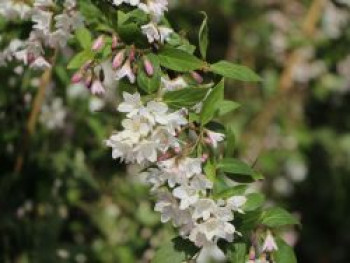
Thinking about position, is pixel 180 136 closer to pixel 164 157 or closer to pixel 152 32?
pixel 164 157

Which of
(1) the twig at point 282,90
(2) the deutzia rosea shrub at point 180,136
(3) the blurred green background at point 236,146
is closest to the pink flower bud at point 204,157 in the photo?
(2) the deutzia rosea shrub at point 180,136

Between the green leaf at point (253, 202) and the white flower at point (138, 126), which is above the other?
the white flower at point (138, 126)

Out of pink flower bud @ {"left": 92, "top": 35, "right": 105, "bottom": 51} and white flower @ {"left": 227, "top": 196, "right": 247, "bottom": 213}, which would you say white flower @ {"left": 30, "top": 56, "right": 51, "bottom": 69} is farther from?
white flower @ {"left": 227, "top": 196, "right": 247, "bottom": 213}

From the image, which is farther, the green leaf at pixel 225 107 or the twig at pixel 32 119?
the twig at pixel 32 119

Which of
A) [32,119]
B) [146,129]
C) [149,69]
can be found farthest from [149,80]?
[32,119]

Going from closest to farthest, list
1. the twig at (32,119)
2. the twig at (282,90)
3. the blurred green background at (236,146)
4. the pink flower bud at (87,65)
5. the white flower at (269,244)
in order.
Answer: the white flower at (269,244)
the pink flower bud at (87,65)
the twig at (32,119)
the blurred green background at (236,146)
the twig at (282,90)

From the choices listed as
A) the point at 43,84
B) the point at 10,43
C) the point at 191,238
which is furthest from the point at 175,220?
the point at 43,84

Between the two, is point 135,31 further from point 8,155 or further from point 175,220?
point 8,155

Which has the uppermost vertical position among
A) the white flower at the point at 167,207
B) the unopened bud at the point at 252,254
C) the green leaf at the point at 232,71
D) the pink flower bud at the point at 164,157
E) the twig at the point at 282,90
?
the green leaf at the point at 232,71

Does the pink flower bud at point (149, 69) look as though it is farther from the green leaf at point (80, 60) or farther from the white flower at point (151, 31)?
the green leaf at point (80, 60)
